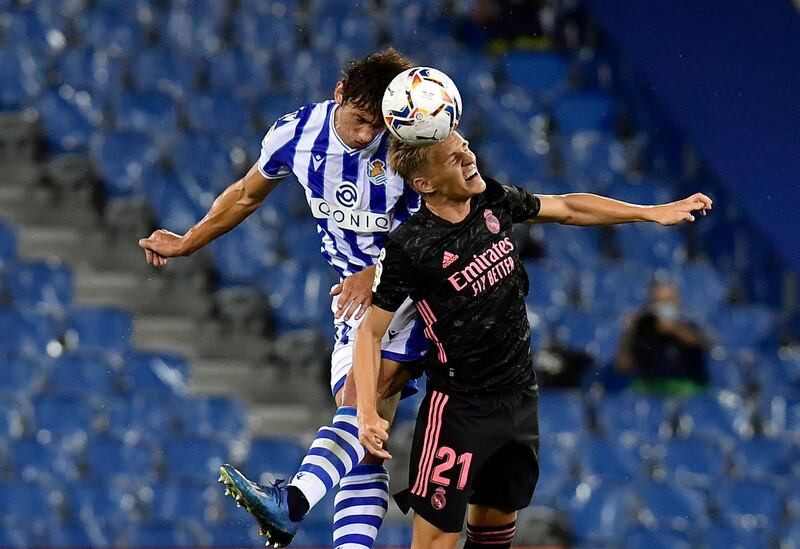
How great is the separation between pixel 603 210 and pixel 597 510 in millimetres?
4081

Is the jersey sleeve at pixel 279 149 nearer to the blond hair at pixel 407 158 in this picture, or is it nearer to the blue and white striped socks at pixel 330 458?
the blond hair at pixel 407 158

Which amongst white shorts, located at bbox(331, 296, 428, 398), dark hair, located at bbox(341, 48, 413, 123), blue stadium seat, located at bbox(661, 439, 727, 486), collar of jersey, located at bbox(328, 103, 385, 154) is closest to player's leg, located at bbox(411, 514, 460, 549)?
white shorts, located at bbox(331, 296, 428, 398)

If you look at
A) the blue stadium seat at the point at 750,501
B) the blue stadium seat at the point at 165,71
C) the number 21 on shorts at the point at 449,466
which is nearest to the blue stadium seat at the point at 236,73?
the blue stadium seat at the point at 165,71

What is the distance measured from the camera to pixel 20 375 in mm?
9109

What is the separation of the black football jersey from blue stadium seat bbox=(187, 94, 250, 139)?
5.40 m

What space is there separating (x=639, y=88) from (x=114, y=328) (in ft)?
14.4

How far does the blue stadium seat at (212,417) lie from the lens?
8.95 meters

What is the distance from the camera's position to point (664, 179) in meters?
10.8

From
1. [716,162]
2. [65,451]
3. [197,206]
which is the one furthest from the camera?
[716,162]

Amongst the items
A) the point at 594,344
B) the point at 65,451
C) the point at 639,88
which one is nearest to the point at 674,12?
the point at 639,88

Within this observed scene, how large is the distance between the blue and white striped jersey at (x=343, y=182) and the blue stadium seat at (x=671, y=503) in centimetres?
427

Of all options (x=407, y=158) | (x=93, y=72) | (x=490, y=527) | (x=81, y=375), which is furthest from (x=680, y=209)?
(x=93, y=72)

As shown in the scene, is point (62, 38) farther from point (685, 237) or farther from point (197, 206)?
point (685, 237)

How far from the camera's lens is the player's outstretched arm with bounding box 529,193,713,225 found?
4.98 metres
